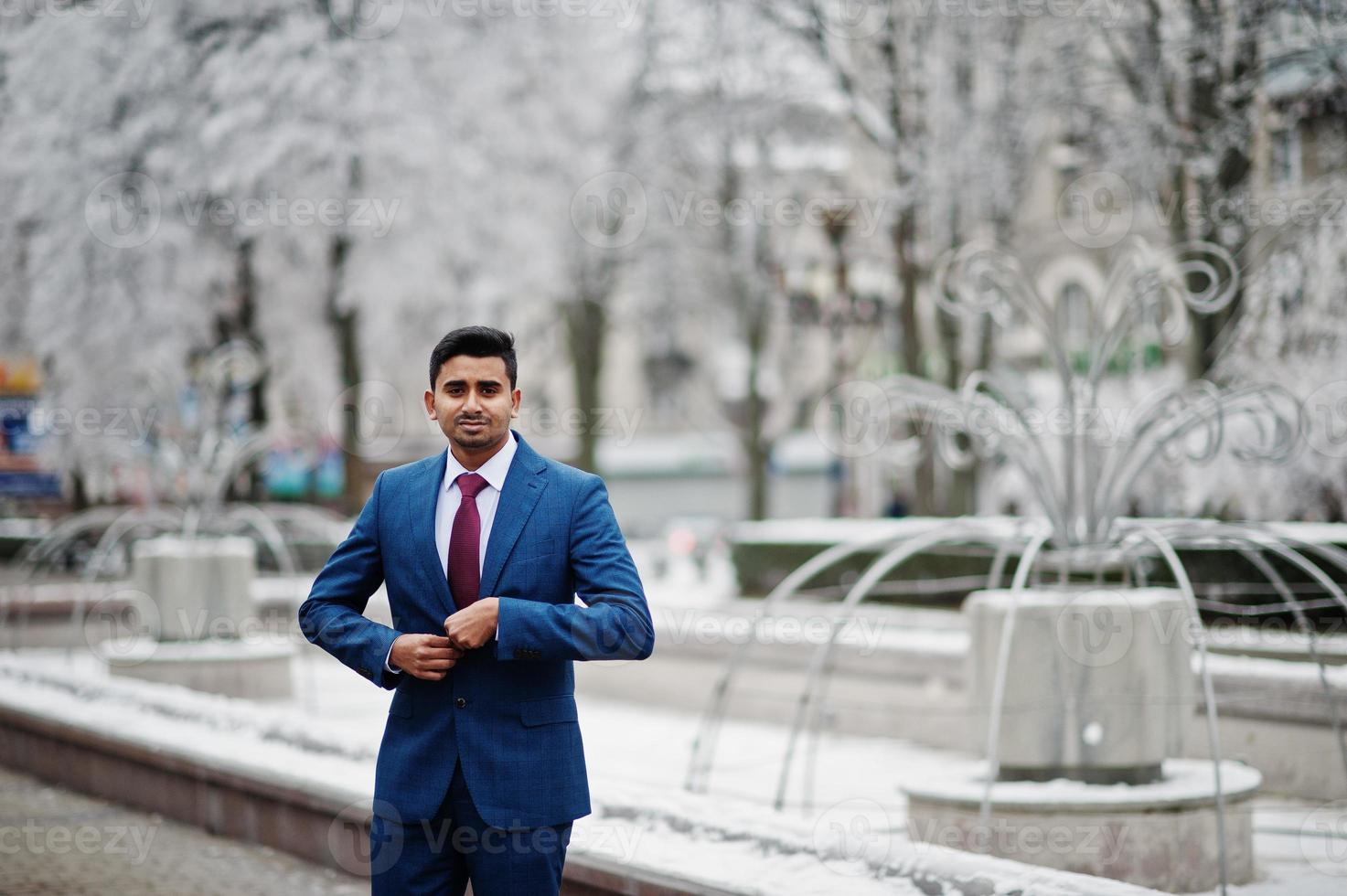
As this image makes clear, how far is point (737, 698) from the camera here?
13469 mm

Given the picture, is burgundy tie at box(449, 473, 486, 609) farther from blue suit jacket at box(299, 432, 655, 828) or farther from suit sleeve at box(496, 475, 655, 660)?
suit sleeve at box(496, 475, 655, 660)

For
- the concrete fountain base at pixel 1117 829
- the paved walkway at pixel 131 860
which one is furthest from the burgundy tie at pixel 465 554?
the concrete fountain base at pixel 1117 829

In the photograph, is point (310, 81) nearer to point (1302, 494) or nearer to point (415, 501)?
point (1302, 494)

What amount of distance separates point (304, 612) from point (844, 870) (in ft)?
7.15

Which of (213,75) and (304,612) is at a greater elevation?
(213,75)

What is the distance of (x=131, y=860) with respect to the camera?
25.0 feet

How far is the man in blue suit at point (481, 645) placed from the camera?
3752mm

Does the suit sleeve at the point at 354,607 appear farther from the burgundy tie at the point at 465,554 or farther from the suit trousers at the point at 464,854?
the suit trousers at the point at 464,854

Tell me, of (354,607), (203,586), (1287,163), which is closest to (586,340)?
(1287,163)

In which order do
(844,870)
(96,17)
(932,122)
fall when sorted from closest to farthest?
(844,870) < (96,17) < (932,122)

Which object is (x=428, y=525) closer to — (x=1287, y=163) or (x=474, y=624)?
(x=474, y=624)

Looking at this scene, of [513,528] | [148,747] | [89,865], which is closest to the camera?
[513,528]

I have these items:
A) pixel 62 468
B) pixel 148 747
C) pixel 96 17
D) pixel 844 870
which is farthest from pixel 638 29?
pixel 844 870

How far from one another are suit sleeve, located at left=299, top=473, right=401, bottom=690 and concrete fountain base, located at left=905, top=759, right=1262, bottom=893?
3658mm
